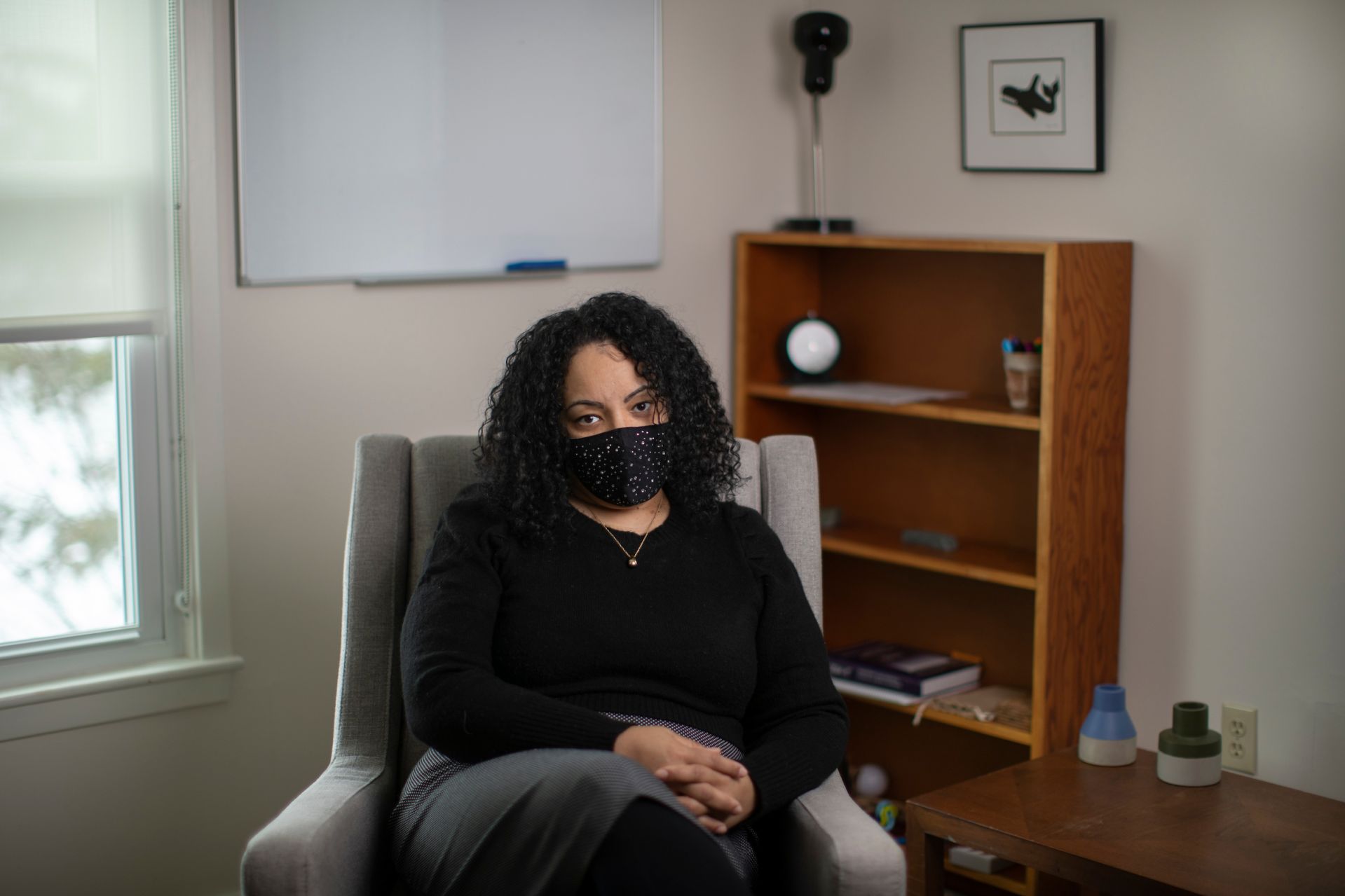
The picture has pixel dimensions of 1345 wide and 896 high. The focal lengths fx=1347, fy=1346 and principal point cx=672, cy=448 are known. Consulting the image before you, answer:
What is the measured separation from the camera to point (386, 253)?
230cm

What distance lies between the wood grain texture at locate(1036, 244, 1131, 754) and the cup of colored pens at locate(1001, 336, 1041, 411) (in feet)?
0.34

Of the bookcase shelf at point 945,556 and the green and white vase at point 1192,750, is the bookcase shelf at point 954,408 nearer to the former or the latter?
the bookcase shelf at point 945,556

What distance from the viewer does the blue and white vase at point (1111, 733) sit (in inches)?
79.8

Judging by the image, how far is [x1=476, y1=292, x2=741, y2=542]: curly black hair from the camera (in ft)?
5.41

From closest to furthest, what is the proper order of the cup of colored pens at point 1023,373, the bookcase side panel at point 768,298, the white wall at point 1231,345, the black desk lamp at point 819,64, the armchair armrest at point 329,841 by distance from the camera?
the armchair armrest at point 329,841 → the white wall at point 1231,345 → the cup of colored pens at point 1023,373 → the black desk lamp at point 819,64 → the bookcase side panel at point 768,298

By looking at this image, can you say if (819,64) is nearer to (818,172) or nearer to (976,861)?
(818,172)

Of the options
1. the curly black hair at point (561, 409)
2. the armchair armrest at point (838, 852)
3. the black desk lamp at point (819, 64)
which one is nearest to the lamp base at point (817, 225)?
the black desk lamp at point (819, 64)

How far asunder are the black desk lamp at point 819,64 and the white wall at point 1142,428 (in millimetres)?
298

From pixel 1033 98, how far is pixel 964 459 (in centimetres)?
70

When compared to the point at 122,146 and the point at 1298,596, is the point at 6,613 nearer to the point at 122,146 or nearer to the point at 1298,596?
the point at 122,146

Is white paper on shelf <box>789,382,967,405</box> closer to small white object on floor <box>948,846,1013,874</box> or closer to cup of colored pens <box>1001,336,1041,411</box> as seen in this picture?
cup of colored pens <box>1001,336,1041,411</box>

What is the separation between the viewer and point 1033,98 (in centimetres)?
248

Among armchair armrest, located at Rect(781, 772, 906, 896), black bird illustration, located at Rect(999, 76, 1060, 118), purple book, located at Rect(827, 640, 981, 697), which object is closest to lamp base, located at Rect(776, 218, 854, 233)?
black bird illustration, located at Rect(999, 76, 1060, 118)

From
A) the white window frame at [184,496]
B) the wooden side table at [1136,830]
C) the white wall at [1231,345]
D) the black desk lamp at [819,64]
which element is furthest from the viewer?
the black desk lamp at [819,64]
